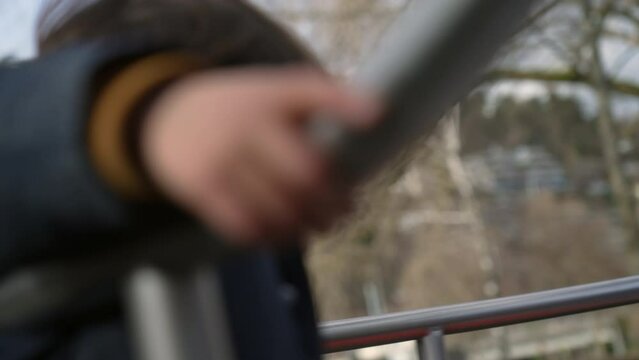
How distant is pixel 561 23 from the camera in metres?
6.91

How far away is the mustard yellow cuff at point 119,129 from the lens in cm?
32

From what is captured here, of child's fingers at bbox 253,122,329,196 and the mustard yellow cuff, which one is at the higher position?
the mustard yellow cuff

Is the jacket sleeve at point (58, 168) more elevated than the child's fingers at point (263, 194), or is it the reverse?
the jacket sleeve at point (58, 168)

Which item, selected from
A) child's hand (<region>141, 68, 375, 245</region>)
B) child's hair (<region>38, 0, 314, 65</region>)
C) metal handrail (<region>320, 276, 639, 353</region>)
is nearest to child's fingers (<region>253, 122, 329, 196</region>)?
child's hand (<region>141, 68, 375, 245</region>)

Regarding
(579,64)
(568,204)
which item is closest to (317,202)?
(579,64)

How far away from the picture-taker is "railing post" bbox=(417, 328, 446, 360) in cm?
134

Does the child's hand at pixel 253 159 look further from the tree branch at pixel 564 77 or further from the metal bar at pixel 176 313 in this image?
the tree branch at pixel 564 77

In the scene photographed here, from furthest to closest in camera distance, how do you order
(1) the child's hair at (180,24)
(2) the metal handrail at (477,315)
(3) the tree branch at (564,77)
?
(3) the tree branch at (564,77), (2) the metal handrail at (477,315), (1) the child's hair at (180,24)

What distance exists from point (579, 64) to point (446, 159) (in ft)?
4.67

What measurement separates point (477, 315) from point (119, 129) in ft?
3.60

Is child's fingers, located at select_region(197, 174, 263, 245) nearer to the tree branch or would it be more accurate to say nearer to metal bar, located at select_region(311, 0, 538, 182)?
metal bar, located at select_region(311, 0, 538, 182)

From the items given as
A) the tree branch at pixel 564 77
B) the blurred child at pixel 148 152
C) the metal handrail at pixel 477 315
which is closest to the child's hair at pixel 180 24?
the blurred child at pixel 148 152

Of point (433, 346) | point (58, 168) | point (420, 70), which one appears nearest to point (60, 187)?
point (58, 168)

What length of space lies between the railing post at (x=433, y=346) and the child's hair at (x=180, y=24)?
0.79m
